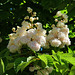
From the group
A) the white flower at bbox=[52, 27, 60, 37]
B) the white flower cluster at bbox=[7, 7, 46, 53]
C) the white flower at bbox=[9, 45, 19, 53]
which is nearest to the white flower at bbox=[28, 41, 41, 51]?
the white flower cluster at bbox=[7, 7, 46, 53]

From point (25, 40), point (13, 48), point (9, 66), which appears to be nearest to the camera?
point (9, 66)

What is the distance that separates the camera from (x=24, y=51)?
6.07ft

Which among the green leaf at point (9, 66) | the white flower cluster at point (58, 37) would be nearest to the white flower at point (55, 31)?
the white flower cluster at point (58, 37)

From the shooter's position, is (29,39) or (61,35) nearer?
(29,39)

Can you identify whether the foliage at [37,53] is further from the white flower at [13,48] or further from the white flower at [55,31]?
the white flower at [55,31]

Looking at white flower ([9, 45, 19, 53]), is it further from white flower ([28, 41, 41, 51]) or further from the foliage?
white flower ([28, 41, 41, 51])

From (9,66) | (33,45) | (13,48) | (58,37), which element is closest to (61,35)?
(58,37)

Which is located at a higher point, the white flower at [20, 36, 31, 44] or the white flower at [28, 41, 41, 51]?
the white flower at [20, 36, 31, 44]

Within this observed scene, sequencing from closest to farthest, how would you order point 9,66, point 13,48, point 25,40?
point 9,66 → point 25,40 → point 13,48

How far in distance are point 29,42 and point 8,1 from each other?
1.12 m

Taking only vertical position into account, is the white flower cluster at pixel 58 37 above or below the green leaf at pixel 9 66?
above

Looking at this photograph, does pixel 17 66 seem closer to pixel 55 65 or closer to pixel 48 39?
pixel 55 65

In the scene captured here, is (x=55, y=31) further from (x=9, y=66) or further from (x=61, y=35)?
(x=9, y=66)

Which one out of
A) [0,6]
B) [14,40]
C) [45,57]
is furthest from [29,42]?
[0,6]
